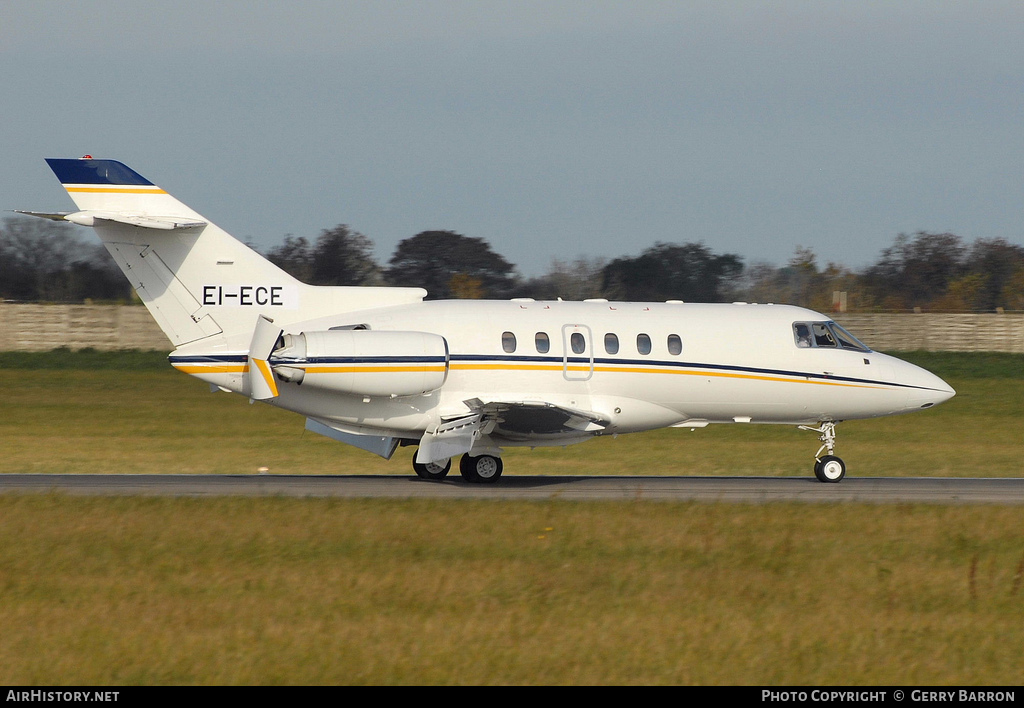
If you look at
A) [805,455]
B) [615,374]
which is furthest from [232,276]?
[805,455]

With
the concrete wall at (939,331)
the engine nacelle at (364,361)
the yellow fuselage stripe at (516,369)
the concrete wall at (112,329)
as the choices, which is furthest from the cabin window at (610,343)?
the concrete wall at (939,331)

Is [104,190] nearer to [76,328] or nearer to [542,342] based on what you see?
[542,342]

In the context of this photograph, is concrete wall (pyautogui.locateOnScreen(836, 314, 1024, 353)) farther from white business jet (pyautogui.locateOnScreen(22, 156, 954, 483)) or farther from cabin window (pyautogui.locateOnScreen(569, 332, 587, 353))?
cabin window (pyautogui.locateOnScreen(569, 332, 587, 353))

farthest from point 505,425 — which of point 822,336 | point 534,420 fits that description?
point 822,336

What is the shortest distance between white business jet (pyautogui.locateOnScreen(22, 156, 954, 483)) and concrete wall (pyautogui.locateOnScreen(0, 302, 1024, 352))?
24590mm

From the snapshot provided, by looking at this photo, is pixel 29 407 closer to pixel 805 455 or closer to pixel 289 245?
pixel 289 245

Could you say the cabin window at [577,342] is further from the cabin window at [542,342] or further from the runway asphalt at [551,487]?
the runway asphalt at [551,487]

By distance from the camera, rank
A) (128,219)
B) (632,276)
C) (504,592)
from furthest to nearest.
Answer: (632,276) < (128,219) < (504,592)

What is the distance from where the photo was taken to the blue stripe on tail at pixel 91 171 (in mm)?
18781

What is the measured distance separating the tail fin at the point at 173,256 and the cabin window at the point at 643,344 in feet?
20.6

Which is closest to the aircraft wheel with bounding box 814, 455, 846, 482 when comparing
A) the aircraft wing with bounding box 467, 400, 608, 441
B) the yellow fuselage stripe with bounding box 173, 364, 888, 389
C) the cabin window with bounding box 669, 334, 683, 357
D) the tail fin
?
the yellow fuselage stripe with bounding box 173, 364, 888, 389

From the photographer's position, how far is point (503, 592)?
11.0 m

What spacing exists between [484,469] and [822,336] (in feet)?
22.5

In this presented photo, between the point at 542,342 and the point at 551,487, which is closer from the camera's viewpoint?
the point at 551,487
